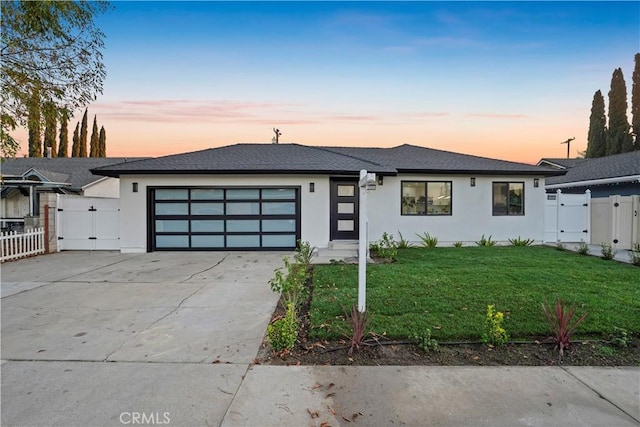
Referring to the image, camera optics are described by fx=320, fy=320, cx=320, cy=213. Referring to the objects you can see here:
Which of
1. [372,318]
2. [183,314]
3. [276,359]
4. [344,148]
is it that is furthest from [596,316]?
[344,148]

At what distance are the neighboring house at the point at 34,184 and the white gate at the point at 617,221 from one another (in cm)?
2151

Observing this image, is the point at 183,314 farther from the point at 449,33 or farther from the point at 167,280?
the point at 449,33

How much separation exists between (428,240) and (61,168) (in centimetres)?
1997

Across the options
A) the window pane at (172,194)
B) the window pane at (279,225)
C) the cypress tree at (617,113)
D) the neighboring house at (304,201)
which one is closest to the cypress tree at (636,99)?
the cypress tree at (617,113)

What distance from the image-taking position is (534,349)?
11.3 ft

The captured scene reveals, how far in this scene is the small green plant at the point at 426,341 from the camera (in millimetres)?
3404

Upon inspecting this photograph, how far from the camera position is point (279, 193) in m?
10.4

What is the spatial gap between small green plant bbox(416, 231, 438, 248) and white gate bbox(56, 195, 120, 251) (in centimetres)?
1009

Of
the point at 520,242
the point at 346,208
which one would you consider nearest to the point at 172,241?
the point at 346,208

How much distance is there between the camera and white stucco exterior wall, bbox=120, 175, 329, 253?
10148mm

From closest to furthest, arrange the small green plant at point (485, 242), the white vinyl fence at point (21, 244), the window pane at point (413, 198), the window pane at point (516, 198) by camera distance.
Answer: the white vinyl fence at point (21, 244) < the small green plant at point (485, 242) < the window pane at point (413, 198) < the window pane at point (516, 198)

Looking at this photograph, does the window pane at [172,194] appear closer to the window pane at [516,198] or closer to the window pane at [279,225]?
the window pane at [279,225]

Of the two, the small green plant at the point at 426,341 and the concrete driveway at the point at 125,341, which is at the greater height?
the small green plant at the point at 426,341

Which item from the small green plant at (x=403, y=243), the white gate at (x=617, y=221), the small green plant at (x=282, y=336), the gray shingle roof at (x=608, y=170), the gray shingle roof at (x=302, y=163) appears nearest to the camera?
the small green plant at (x=282, y=336)
